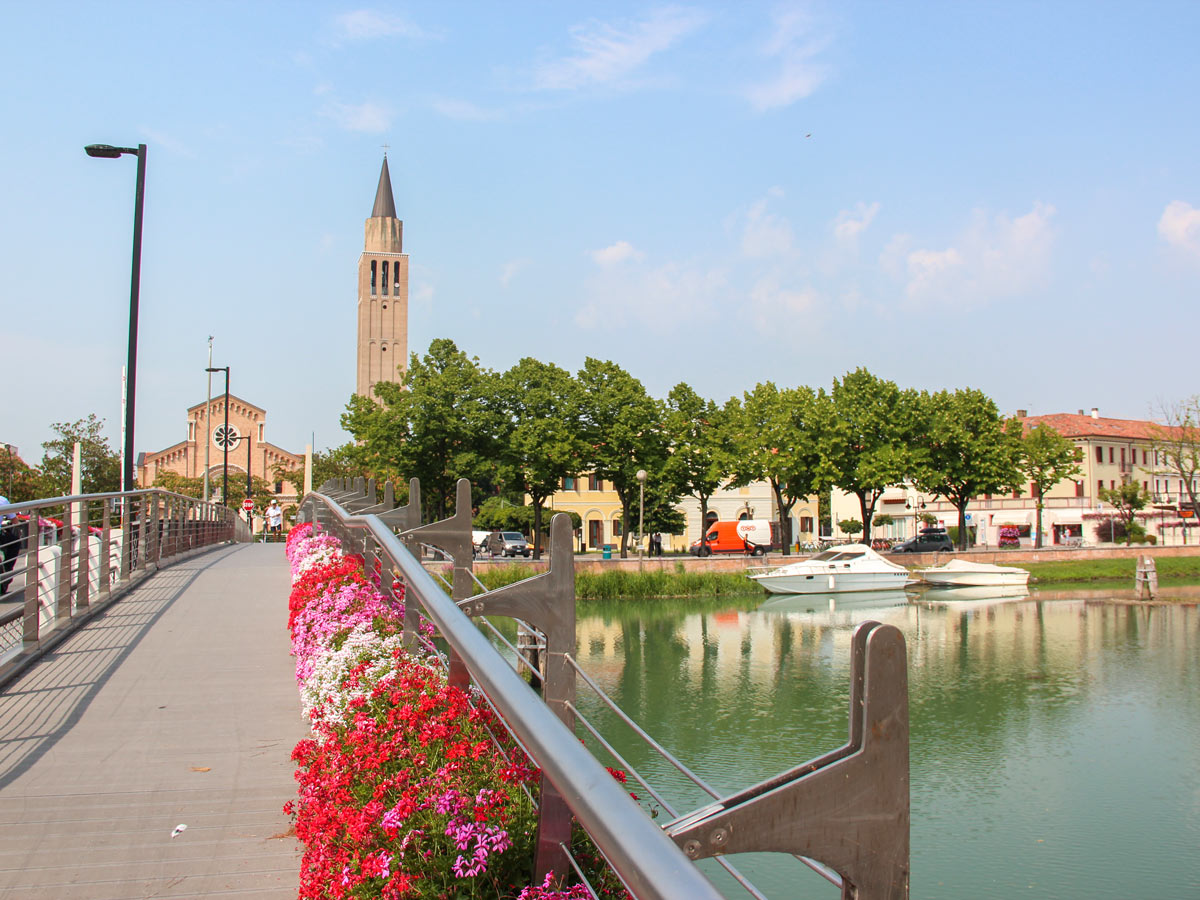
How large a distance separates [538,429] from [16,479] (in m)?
22.0

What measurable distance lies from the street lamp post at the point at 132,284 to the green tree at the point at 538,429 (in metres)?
33.5

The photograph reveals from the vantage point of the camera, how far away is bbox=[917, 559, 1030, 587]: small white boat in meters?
46.8

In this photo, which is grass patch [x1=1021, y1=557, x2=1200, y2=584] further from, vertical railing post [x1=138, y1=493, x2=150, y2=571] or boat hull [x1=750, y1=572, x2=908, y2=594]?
vertical railing post [x1=138, y1=493, x2=150, y2=571]

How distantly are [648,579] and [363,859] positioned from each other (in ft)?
130

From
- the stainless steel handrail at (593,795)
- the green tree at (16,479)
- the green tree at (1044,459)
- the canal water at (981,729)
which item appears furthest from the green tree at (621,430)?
the stainless steel handrail at (593,795)

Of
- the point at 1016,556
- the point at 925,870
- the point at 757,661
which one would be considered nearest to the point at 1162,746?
the point at 925,870

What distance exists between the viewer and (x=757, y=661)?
26.2m

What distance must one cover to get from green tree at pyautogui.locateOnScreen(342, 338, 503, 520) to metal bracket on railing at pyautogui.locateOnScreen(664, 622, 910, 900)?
156 ft

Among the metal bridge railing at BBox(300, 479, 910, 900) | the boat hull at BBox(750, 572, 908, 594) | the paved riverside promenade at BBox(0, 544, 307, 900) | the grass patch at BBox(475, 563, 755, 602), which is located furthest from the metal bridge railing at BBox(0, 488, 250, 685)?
the boat hull at BBox(750, 572, 908, 594)

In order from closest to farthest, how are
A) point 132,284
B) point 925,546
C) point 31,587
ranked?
point 31,587, point 132,284, point 925,546

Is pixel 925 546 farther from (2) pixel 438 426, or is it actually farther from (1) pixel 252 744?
(1) pixel 252 744

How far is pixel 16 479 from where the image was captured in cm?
3756

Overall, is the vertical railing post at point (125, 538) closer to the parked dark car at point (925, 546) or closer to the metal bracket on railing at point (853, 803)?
the metal bracket on railing at point (853, 803)

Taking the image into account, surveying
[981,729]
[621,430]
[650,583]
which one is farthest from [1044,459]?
[981,729]
